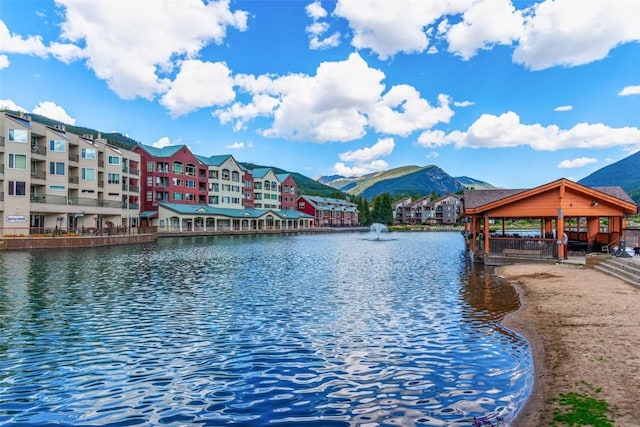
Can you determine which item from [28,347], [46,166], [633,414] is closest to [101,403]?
[28,347]

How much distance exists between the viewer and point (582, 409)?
252 inches

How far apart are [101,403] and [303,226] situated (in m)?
122

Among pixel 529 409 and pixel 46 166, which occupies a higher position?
pixel 46 166

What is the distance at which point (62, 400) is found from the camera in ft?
25.8

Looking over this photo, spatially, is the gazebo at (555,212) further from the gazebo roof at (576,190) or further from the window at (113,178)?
the window at (113,178)

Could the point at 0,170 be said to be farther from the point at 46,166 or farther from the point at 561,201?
the point at 561,201

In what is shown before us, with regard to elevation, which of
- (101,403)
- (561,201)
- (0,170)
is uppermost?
(0,170)

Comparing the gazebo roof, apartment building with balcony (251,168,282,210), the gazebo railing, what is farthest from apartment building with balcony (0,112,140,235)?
the gazebo roof

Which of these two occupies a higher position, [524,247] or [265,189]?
[265,189]

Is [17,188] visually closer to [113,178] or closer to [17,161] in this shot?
[17,161]

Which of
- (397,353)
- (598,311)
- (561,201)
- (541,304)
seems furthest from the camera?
(561,201)

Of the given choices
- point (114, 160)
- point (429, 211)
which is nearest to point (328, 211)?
point (429, 211)

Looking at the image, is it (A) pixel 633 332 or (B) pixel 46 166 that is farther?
(B) pixel 46 166

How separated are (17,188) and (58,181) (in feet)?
22.8
